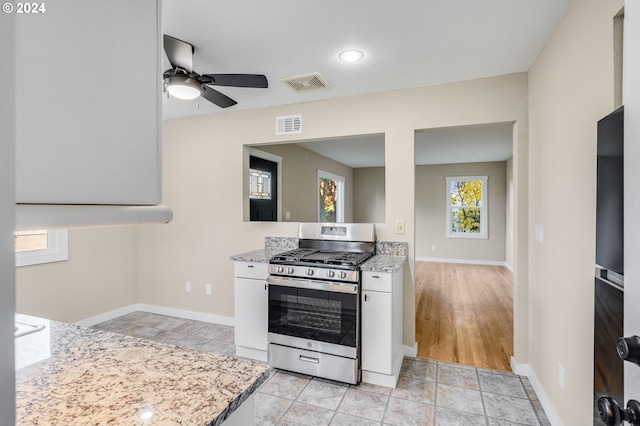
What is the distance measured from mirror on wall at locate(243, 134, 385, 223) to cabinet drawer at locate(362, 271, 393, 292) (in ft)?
4.49

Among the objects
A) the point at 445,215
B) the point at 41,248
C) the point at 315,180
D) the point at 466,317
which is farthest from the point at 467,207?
the point at 41,248

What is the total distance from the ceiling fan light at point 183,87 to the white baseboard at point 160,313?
2461mm

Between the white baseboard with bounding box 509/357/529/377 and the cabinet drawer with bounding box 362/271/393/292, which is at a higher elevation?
the cabinet drawer with bounding box 362/271/393/292

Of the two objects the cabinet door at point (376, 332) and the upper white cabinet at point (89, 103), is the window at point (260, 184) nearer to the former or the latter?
the cabinet door at point (376, 332)

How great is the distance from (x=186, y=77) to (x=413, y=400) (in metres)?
2.60

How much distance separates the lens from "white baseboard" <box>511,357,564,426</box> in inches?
76.5

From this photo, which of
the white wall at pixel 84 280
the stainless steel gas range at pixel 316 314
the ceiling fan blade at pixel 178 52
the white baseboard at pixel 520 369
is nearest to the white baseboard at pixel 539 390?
the white baseboard at pixel 520 369

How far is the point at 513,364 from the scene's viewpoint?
2.63 metres

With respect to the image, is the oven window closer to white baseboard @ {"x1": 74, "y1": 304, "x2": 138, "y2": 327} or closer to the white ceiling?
the white ceiling

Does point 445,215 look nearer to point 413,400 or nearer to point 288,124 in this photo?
point 288,124

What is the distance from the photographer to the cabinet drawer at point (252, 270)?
2754 millimetres

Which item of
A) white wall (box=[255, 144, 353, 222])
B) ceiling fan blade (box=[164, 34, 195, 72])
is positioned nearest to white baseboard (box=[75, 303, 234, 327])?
white wall (box=[255, 144, 353, 222])

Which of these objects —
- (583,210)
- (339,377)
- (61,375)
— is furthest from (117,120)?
(339,377)

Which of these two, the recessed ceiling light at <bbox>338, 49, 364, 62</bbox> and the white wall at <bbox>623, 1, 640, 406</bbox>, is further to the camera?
the recessed ceiling light at <bbox>338, 49, 364, 62</bbox>
